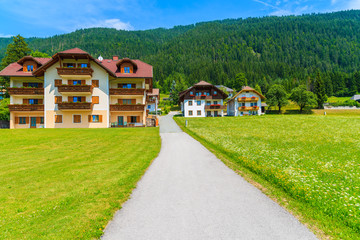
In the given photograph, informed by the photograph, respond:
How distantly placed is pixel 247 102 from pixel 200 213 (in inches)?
2556

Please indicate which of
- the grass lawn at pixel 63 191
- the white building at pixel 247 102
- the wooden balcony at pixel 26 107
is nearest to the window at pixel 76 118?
the wooden balcony at pixel 26 107

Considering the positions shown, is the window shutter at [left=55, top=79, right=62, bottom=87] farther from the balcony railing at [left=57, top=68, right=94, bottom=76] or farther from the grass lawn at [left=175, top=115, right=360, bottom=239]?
the grass lawn at [left=175, top=115, right=360, bottom=239]

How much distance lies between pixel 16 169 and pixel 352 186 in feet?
52.7

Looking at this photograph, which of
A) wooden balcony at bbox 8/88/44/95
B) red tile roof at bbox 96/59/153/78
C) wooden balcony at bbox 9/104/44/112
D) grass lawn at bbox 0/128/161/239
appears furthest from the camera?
red tile roof at bbox 96/59/153/78

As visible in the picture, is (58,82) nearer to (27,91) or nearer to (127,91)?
(27,91)

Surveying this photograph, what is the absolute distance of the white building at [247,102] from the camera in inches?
2527

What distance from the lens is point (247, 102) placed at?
214ft

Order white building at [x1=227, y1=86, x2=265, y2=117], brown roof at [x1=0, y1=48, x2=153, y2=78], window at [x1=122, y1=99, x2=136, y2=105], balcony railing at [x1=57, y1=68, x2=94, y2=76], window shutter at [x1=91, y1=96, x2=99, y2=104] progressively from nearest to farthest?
1. brown roof at [x1=0, y1=48, x2=153, y2=78]
2. balcony railing at [x1=57, y1=68, x2=94, y2=76]
3. window shutter at [x1=91, y1=96, x2=99, y2=104]
4. window at [x1=122, y1=99, x2=136, y2=105]
5. white building at [x1=227, y1=86, x2=265, y2=117]

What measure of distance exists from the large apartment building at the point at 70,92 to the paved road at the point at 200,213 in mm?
29508

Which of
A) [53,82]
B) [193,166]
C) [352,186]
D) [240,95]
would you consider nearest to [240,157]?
[193,166]

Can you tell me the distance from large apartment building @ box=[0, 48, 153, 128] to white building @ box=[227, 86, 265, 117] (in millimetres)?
39897

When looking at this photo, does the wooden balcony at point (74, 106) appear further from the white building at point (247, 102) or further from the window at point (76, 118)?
the white building at point (247, 102)

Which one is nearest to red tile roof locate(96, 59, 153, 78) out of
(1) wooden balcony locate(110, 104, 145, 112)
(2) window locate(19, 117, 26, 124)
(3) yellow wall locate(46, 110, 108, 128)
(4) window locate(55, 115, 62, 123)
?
(1) wooden balcony locate(110, 104, 145, 112)

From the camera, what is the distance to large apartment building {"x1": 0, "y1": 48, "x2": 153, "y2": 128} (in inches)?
1309
